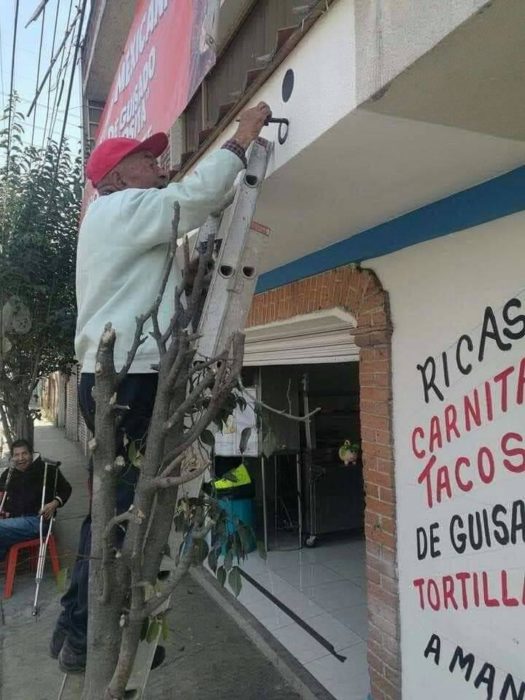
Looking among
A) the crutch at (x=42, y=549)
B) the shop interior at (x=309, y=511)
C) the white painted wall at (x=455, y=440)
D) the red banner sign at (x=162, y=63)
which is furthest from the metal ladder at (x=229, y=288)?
the crutch at (x=42, y=549)

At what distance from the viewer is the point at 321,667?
4.12 m

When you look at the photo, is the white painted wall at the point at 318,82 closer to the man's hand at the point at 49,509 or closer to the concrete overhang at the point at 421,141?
the concrete overhang at the point at 421,141

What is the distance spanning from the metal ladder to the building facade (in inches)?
13.5

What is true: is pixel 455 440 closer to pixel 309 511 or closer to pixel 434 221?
pixel 434 221

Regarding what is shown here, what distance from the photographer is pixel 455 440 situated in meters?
2.74

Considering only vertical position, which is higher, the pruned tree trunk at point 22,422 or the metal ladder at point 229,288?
the metal ladder at point 229,288

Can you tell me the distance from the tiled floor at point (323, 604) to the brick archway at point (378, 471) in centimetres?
69

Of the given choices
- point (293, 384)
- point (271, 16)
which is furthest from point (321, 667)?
point (271, 16)

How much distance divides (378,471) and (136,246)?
6.70ft

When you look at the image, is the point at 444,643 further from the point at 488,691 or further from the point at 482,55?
the point at 482,55

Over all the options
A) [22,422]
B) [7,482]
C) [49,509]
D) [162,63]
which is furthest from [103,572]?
[22,422]

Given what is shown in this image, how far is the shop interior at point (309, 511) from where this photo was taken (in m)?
4.86

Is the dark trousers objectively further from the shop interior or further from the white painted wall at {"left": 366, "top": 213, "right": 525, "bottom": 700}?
the shop interior

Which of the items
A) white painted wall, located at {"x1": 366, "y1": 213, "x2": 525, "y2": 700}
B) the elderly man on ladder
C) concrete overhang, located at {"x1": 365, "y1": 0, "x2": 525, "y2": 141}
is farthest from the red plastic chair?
concrete overhang, located at {"x1": 365, "y1": 0, "x2": 525, "y2": 141}
